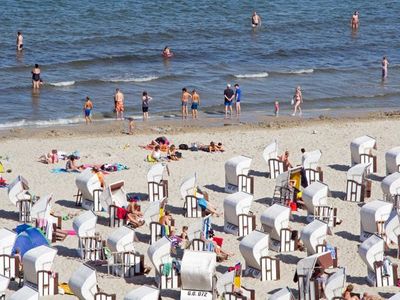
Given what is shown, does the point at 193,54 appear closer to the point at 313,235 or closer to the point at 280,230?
the point at 280,230

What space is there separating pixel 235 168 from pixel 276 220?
377 cm

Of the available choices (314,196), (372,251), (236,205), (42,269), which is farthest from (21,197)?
(372,251)

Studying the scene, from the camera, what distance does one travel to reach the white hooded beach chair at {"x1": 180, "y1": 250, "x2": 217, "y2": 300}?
23.0 metres

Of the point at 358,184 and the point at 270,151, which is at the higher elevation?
the point at 270,151

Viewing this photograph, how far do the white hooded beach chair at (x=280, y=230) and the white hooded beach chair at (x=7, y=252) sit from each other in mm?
5513

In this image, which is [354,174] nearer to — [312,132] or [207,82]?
[312,132]

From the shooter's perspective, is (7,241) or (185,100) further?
(185,100)

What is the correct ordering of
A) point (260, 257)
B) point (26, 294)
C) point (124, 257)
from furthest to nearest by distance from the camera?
point (124, 257)
point (260, 257)
point (26, 294)

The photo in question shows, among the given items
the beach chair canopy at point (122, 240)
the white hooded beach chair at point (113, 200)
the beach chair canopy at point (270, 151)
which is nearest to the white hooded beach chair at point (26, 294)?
the beach chair canopy at point (122, 240)

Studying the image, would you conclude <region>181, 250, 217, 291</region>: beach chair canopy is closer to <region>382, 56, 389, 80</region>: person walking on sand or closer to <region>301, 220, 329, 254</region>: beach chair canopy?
<region>301, 220, 329, 254</region>: beach chair canopy

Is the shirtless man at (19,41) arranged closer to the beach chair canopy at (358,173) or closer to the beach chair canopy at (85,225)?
the beach chair canopy at (358,173)

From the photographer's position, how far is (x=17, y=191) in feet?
92.4

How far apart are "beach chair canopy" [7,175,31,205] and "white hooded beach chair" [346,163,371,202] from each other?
7.78m

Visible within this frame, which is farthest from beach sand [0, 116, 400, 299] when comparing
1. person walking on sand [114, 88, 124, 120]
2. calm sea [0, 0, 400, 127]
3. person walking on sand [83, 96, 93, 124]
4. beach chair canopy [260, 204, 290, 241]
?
calm sea [0, 0, 400, 127]
